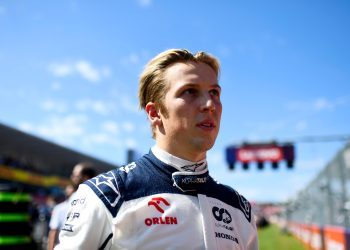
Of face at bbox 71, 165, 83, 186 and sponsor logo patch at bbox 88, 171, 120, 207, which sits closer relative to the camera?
sponsor logo patch at bbox 88, 171, 120, 207

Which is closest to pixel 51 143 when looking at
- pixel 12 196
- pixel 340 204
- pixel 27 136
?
pixel 27 136

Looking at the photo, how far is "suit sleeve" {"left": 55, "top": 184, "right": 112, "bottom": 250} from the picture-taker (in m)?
1.49

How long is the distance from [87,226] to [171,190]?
1.23 feet

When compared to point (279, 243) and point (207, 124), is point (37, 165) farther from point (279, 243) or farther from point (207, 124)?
point (207, 124)

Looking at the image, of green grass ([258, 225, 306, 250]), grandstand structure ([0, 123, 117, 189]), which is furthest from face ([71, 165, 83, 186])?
grandstand structure ([0, 123, 117, 189])

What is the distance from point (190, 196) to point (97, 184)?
1.28 feet

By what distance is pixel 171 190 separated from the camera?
1691mm

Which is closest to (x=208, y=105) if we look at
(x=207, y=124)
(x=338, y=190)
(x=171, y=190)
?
(x=207, y=124)

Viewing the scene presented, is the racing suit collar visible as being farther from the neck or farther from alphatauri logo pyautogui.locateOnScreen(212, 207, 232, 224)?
alphatauri logo pyautogui.locateOnScreen(212, 207, 232, 224)

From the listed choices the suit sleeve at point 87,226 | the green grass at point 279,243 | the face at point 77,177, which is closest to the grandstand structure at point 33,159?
the green grass at point 279,243

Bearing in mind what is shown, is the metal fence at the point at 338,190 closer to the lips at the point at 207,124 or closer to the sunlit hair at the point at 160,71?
the sunlit hair at the point at 160,71

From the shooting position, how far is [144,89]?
1.99m

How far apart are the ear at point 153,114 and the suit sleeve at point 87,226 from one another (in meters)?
0.46

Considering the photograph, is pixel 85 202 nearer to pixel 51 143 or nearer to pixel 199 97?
pixel 199 97
